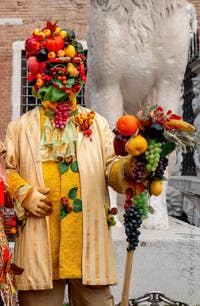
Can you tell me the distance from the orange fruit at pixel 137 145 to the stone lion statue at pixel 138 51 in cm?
125

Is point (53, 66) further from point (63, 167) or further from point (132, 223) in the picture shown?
point (132, 223)

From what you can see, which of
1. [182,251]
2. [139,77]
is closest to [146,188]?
[182,251]

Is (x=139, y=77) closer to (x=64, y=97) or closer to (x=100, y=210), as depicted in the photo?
(x=64, y=97)

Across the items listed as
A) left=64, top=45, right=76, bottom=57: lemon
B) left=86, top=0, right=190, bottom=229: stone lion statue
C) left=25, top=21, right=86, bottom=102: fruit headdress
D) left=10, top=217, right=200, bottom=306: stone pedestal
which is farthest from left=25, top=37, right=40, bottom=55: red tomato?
left=10, top=217, right=200, bottom=306: stone pedestal

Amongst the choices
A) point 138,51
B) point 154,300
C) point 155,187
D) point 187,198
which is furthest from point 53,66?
point 187,198

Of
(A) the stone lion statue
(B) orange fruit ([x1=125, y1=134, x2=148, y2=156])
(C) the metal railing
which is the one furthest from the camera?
(A) the stone lion statue

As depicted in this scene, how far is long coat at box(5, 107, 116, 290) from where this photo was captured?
5.73 ft

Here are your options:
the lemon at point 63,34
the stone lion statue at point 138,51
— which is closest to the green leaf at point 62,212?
the lemon at point 63,34

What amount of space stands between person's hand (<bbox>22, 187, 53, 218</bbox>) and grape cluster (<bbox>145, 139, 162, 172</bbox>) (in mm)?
438

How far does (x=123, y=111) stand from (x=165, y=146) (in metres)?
1.43

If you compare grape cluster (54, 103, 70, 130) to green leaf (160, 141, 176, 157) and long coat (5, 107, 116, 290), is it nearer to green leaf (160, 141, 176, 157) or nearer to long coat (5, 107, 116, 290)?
long coat (5, 107, 116, 290)

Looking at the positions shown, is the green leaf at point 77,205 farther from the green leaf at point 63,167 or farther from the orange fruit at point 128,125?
the orange fruit at point 128,125

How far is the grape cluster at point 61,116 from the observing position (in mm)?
1843

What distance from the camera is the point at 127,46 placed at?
8.69ft
